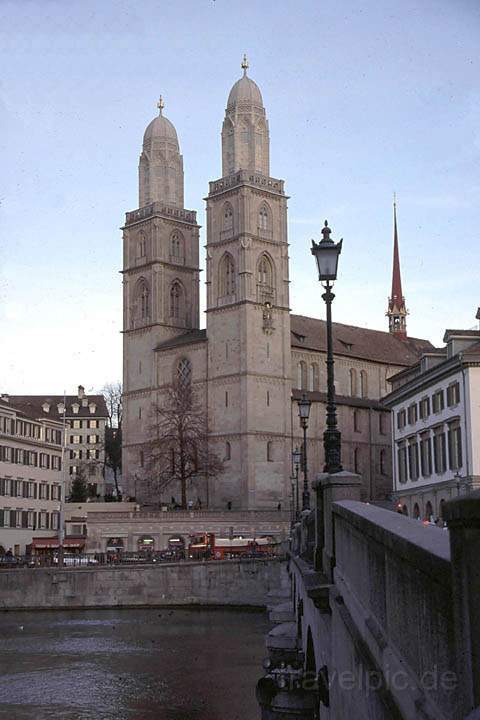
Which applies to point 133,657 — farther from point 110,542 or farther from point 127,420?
point 127,420

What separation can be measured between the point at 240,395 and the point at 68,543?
19.8m

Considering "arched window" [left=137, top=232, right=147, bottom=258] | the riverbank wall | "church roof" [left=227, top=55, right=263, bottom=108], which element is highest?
"church roof" [left=227, top=55, right=263, bottom=108]

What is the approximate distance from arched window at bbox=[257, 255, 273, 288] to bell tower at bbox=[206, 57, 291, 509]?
93mm

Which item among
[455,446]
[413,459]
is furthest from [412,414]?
[455,446]

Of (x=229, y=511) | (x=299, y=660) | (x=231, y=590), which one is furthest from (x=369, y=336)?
(x=299, y=660)

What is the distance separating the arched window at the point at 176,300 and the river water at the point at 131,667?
1934 inches

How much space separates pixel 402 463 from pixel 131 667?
3174 cm

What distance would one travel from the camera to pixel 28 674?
40.0m

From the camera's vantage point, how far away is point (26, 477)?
8769 cm

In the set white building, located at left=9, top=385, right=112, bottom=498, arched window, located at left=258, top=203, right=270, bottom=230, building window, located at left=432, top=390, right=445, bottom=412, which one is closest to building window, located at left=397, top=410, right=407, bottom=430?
building window, located at left=432, top=390, right=445, bottom=412

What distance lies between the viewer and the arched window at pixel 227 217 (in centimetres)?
9975

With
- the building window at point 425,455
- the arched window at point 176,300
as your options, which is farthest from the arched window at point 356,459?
the building window at point 425,455

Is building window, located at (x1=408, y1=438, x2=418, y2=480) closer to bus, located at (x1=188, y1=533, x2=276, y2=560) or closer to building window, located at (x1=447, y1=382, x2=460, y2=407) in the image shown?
building window, located at (x1=447, y1=382, x2=460, y2=407)

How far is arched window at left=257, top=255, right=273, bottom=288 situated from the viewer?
98.5 meters
